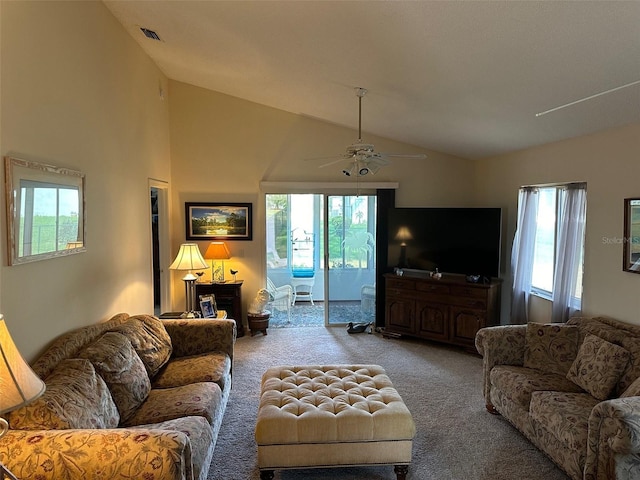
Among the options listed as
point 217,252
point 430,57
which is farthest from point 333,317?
point 430,57

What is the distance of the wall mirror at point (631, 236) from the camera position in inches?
129

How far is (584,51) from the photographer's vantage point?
2.46 meters

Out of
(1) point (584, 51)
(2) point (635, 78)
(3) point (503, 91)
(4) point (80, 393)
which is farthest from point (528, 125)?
(4) point (80, 393)

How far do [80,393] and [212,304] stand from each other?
2.79 metres

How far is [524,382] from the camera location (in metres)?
3.17

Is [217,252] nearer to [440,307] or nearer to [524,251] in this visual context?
[440,307]

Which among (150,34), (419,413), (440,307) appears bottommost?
(419,413)

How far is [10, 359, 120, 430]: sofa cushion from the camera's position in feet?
6.70

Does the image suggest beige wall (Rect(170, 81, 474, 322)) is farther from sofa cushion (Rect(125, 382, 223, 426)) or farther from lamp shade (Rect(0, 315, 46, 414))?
lamp shade (Rect(0, 315, 46, 414))

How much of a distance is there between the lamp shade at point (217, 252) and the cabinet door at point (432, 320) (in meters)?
2.58

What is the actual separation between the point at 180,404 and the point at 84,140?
204 cm

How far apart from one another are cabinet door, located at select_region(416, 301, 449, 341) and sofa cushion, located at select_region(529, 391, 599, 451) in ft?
7.49

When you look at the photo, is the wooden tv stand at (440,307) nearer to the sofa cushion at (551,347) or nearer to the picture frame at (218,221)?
the sofa cushion at (551,347)

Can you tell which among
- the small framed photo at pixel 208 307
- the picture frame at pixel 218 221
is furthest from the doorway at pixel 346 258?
the small framed photo at pixel 208 307
